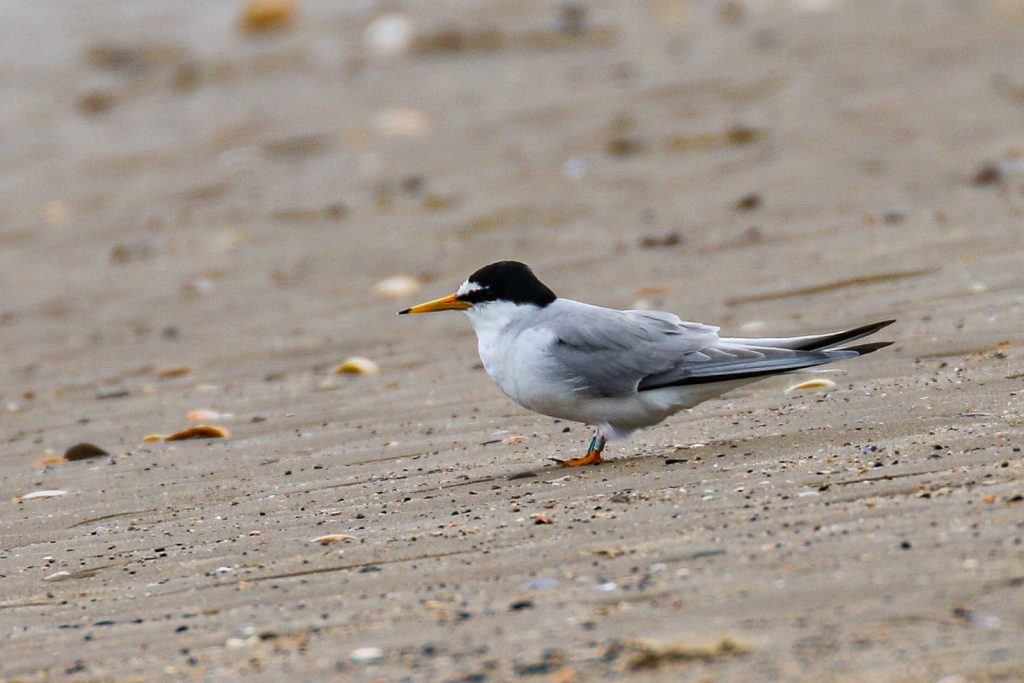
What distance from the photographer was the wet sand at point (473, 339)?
338 cm

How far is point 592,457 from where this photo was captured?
5020 millimetres

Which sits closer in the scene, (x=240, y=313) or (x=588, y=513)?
(x=588, y=513)

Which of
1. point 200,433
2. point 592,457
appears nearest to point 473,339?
point 200,433

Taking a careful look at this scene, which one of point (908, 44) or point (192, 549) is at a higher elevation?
point (908, 44)

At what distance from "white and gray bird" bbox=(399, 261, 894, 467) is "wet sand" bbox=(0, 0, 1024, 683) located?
0.20m

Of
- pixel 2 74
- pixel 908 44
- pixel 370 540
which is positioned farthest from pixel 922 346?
pixel 2 74

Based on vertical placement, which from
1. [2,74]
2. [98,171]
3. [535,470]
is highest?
[2,74]

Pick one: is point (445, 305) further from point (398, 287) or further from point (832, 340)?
point (398, 287)

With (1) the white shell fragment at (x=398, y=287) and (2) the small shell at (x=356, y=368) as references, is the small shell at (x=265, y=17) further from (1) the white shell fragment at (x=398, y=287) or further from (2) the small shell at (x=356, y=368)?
(2) the small shell at (x=356, y=368)

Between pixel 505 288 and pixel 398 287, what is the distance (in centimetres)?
316

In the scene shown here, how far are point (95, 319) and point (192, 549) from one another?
4672 mm

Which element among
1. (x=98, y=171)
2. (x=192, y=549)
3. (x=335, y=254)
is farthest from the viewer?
(x=98, y=171)

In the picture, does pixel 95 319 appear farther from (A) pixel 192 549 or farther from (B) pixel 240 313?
(A) pixel 192 549

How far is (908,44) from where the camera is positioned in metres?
11.3
